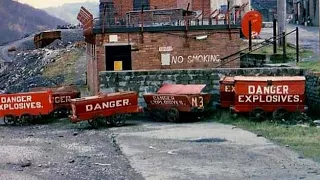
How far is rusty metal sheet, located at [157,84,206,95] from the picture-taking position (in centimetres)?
2269

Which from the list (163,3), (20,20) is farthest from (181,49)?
(20,20)

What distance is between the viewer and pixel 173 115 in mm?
22719

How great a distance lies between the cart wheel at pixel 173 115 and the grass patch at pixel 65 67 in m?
14.6

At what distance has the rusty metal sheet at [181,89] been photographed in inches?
893

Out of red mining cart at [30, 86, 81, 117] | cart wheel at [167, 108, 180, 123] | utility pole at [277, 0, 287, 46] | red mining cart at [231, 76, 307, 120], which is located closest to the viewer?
red mining cart at [231, 76, 307, 120]

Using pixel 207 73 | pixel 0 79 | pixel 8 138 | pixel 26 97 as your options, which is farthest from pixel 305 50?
pixel 0 79

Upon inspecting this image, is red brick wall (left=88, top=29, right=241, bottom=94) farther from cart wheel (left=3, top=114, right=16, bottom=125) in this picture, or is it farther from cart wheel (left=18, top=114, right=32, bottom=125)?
cart wheel (left=3, top=114, right=16, bottom=125)

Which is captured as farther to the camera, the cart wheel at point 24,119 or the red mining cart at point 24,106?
the cart wheel at point 24,119

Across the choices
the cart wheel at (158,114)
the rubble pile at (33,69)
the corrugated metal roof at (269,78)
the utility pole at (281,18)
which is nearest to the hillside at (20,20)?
the rubble pile at (33,69)

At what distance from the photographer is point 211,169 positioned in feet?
45.4

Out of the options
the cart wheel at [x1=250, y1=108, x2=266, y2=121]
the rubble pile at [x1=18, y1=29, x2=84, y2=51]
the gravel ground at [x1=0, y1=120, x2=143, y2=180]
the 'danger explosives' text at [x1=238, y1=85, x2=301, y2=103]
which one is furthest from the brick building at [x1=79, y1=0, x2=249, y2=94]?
the rubble pile at [x1=18, y1=29, x2=84, y2=51]

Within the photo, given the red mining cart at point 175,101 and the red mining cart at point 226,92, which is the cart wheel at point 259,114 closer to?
the red mining cart at point 226,92

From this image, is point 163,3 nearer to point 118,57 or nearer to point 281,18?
point 281,18

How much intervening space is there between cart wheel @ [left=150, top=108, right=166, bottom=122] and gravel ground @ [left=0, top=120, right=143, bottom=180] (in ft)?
7.80
